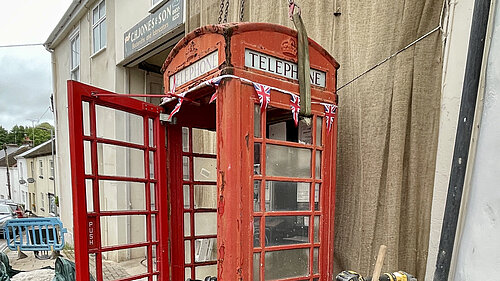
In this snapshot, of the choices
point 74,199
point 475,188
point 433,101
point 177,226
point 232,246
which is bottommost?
point 177,226

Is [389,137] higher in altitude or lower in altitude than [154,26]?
lower

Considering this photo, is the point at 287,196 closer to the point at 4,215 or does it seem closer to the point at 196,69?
the point at 196,69

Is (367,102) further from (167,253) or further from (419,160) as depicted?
(167,253)

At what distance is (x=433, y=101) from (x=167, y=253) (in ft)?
7.45

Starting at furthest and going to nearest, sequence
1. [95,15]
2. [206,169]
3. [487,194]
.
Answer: [95,15], [206,169], [487,194]

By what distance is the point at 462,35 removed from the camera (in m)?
1.91

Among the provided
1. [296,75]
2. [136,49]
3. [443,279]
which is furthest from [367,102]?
[136,49]

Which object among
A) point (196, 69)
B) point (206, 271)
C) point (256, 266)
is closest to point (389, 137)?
point (256, 266)

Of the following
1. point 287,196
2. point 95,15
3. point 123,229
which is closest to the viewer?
point 287,196

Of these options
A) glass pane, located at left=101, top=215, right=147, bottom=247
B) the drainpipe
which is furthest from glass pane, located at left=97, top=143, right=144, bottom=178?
the drainpipe

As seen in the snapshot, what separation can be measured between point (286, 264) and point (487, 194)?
111cm

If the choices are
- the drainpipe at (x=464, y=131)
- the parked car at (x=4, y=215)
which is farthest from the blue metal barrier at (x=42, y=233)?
the drainpipe at (x=464, y=131)

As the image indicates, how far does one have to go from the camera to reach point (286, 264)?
1930 mm

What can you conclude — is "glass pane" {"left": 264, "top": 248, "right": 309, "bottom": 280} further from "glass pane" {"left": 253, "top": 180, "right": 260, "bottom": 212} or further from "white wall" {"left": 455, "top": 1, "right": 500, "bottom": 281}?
"white wall" {"left": 455, "top": 1, "right": 500, "bottom": 281}
